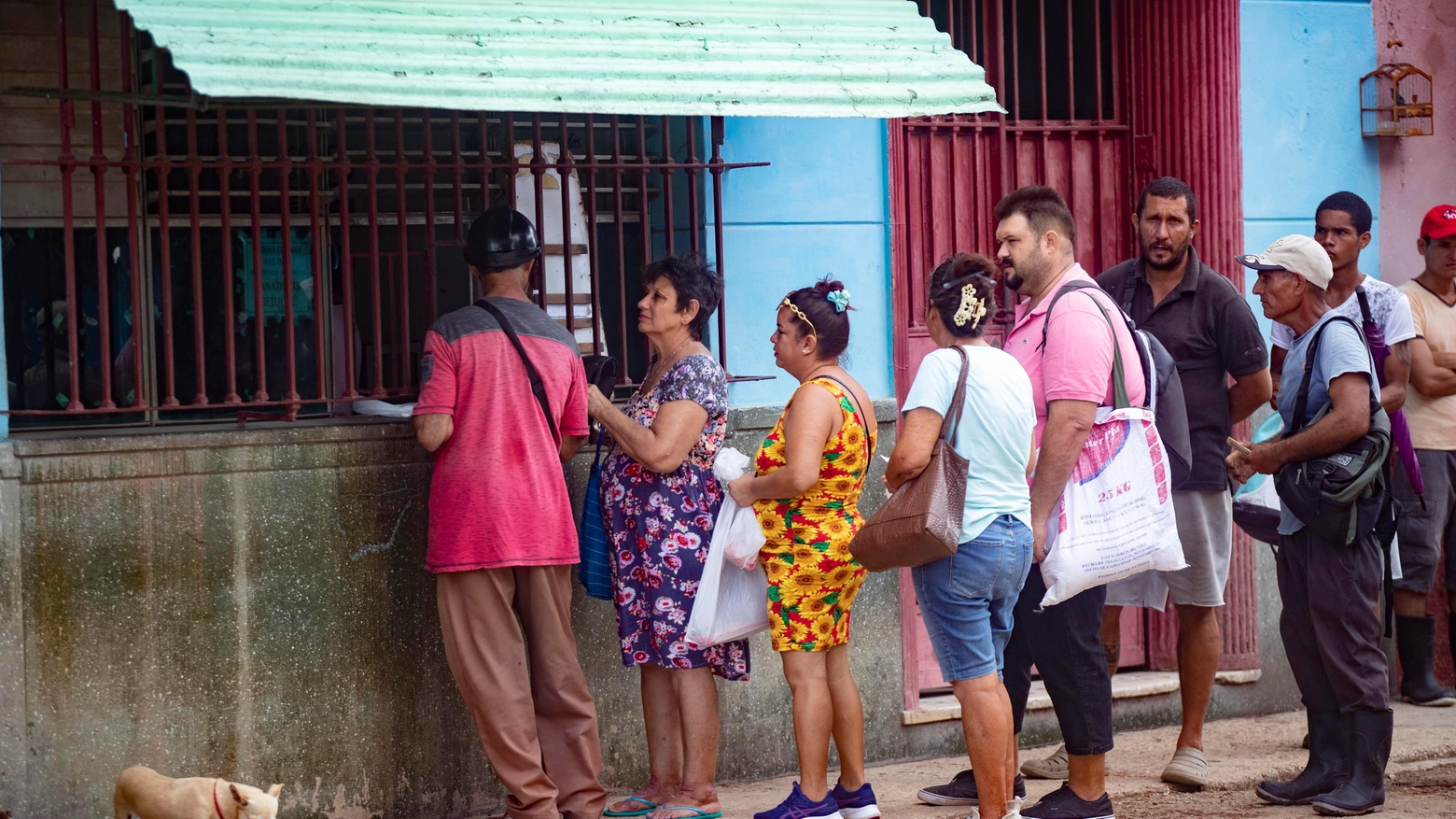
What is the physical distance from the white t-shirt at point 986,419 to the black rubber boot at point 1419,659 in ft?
9.83

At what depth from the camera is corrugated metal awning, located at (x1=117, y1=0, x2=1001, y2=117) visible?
3846 mm

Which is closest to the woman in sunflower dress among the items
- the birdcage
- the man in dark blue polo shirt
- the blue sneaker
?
the blue sneaker

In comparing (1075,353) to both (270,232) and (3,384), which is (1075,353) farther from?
(3,384)

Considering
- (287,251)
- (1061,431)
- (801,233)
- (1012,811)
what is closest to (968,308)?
(1061,431)

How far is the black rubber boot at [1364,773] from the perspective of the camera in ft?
16.0

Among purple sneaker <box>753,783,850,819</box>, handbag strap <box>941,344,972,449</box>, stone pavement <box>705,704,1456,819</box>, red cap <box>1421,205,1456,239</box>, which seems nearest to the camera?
handbag strap <box>941,344,972,449</box>

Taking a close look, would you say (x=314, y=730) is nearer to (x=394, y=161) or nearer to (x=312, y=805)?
(x=312, y=805)

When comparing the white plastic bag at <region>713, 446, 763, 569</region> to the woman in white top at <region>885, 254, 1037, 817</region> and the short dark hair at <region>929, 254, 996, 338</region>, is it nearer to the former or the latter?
the woman in white top at <region>885, 254, 1037, 817</region>

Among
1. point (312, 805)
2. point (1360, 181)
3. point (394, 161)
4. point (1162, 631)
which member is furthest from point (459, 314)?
point (1360, 181)

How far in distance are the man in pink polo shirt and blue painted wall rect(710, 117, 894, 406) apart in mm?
1015

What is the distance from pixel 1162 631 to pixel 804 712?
2432mm

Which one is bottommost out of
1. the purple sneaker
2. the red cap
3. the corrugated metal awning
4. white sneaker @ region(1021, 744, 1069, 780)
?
white sneaker @ region(1021, 744, 1069, 780)

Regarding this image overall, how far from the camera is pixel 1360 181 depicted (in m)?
6.61

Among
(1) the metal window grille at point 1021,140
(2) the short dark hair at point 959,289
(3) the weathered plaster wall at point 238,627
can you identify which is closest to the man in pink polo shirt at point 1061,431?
(2) the short dark hair at point 959,289
